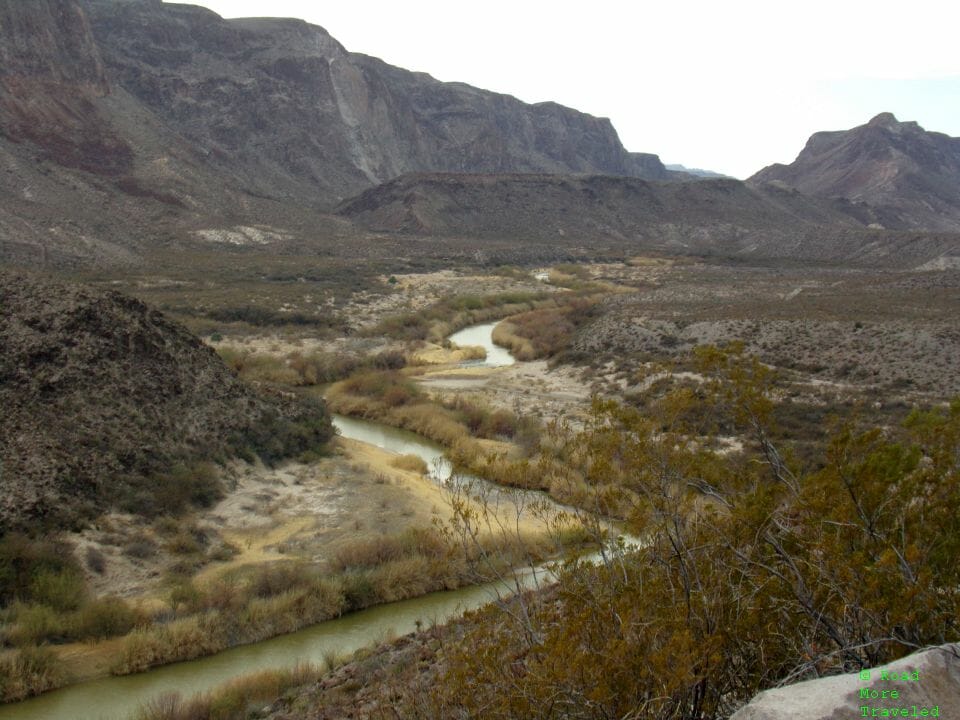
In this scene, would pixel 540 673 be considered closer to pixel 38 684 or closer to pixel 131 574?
pixel 38 684

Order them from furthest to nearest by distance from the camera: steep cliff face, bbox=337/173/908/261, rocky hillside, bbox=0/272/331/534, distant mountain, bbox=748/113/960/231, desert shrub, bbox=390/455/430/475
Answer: distant mountain, bbox=748/113/960/231
steep cliff face, bbox=337/173/908/261
desert shrub, bbox=390/455/430/475
rocky hillside, bbox=0/272/331/534

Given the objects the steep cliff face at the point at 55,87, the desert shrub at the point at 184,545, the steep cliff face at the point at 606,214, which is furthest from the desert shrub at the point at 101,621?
the steep cliff face at the point at 606,214

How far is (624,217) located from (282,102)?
2129 inches

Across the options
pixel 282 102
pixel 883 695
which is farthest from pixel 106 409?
pixel 282 102

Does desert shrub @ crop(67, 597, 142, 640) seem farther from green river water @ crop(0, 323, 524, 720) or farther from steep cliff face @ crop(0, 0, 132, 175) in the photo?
steep cliff face @ crop(0, 0, 132, 175)

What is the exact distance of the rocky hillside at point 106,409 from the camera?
15031mm

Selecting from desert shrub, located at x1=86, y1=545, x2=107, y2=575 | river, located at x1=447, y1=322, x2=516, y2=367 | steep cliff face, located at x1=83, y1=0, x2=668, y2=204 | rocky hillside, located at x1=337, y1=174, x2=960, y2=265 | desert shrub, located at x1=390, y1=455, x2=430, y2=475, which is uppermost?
steep cliff face, located at x1=83, y1=0, x2=668, y2=204

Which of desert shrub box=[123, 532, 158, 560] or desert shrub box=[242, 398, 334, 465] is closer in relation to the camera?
desert shrub box=[123, 532, 158, 560]

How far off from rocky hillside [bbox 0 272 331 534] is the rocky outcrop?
13.3m

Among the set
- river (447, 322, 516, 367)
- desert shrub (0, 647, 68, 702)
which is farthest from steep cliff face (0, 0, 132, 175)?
desert shrub (0, 647, 68, 702)

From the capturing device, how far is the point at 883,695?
4.12 m

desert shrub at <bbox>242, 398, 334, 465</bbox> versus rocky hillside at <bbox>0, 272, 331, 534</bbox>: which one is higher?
rocky hillside at <bbox>0, 272, 331, 534</bbox>

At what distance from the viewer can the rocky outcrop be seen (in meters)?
4.08

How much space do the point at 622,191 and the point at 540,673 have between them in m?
123
